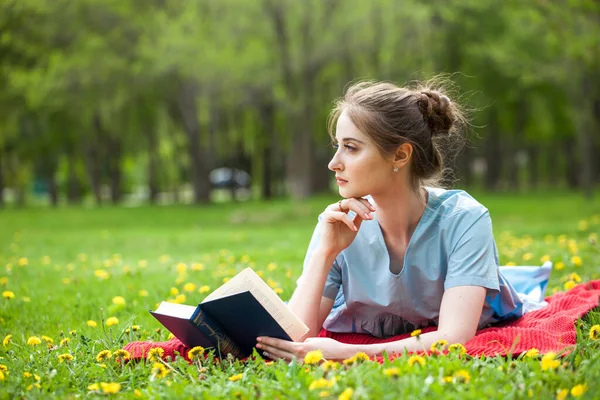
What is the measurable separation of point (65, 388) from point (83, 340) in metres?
0.83

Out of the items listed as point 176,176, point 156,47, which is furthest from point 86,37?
point 176,176

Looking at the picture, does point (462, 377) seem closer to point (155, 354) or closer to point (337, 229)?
point (337, 229)

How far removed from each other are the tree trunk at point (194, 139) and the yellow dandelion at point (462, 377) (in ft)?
70.0

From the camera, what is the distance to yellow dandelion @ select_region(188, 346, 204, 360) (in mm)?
3179

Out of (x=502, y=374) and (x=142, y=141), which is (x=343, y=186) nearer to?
(x=502, y=374)

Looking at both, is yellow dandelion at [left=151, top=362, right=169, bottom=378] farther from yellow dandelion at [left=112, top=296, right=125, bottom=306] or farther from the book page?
yellow dandelion at [left=112, top=296, right=125, bottom=306]

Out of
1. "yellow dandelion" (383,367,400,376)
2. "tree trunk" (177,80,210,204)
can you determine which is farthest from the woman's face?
"tree trunk" (177,80,210,204)

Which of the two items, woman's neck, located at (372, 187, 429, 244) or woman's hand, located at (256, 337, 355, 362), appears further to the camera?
woman's neck, located at (372, 187, 429, 244)

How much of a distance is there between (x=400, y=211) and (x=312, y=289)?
24.3 inches

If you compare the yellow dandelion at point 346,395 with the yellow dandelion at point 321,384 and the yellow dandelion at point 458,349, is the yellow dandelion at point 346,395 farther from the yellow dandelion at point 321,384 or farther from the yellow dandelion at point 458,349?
the yellow dandelion at point 458,349

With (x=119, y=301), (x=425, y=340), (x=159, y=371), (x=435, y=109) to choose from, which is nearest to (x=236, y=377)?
(x=159, y=371)

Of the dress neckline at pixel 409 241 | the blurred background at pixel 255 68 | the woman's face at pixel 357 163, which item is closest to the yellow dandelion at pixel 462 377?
the dress neckline at pixel 409 241

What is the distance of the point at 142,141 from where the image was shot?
30578 millimetres

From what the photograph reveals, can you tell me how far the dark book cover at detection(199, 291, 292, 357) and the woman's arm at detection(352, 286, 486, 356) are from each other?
407mm
